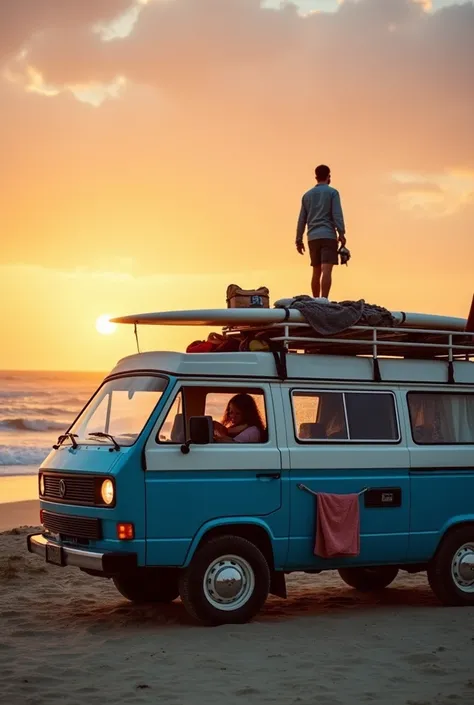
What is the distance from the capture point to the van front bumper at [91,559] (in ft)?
32.1

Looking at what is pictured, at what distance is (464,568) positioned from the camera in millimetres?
11758

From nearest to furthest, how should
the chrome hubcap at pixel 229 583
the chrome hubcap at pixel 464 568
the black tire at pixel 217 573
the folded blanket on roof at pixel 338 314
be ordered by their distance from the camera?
the black tire at pixel 217 573, the chrome hubcap at pixel 229 583, the folded blanket on roof at pixel 338 314, the chrome hubcap at pixel 464 568

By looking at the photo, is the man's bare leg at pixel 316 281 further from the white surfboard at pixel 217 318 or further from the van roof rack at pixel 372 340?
the white surfboard at pixel 217 318

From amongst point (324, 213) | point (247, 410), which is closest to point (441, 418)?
Result: point (247, 410)

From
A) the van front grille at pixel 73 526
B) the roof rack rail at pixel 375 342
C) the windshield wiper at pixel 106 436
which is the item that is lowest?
the van front grille at pixel 73 526

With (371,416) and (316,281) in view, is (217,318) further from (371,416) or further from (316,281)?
(316,281)

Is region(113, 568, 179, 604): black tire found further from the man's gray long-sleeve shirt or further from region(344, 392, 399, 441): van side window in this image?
the man's gray long-sleeve shirt

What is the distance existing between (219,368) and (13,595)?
12.1 ft

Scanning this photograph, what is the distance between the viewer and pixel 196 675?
8492mm

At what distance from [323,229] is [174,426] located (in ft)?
14.8

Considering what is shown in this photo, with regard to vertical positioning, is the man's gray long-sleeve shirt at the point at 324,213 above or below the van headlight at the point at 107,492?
above

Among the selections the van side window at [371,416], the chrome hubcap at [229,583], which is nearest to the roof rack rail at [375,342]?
the van side window at [371,416]

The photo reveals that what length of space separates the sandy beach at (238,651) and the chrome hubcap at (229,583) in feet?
0.86

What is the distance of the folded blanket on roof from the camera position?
11117mm
